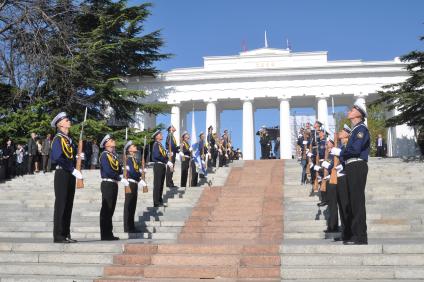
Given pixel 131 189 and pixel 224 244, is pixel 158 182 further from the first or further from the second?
pixel 224 244

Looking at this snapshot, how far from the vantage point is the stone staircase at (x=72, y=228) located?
6.88m

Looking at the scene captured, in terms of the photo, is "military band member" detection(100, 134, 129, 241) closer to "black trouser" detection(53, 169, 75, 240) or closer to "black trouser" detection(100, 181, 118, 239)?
"black trouser" detection(100, 181, 118, 239)

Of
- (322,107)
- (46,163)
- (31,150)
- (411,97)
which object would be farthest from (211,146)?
(322,107)

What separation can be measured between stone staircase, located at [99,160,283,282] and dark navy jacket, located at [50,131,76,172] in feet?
6.24

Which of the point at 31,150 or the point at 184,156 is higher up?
the point at 31,150

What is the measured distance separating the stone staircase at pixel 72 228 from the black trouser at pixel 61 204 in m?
0.40

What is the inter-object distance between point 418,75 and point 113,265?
18961mm

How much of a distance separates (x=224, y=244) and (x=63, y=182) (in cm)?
285

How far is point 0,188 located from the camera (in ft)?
58.1

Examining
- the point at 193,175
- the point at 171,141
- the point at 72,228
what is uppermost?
the point at 171,141

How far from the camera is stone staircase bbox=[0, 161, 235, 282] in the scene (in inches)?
271

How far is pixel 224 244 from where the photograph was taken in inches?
317

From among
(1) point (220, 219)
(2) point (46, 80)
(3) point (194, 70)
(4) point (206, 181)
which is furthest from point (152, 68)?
(1) point (220, 219)

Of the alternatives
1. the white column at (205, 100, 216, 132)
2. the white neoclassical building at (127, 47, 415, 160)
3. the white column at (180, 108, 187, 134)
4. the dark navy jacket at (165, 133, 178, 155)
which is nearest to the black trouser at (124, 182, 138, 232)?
the dark navy jacket at (165, 133, 178, 155)
